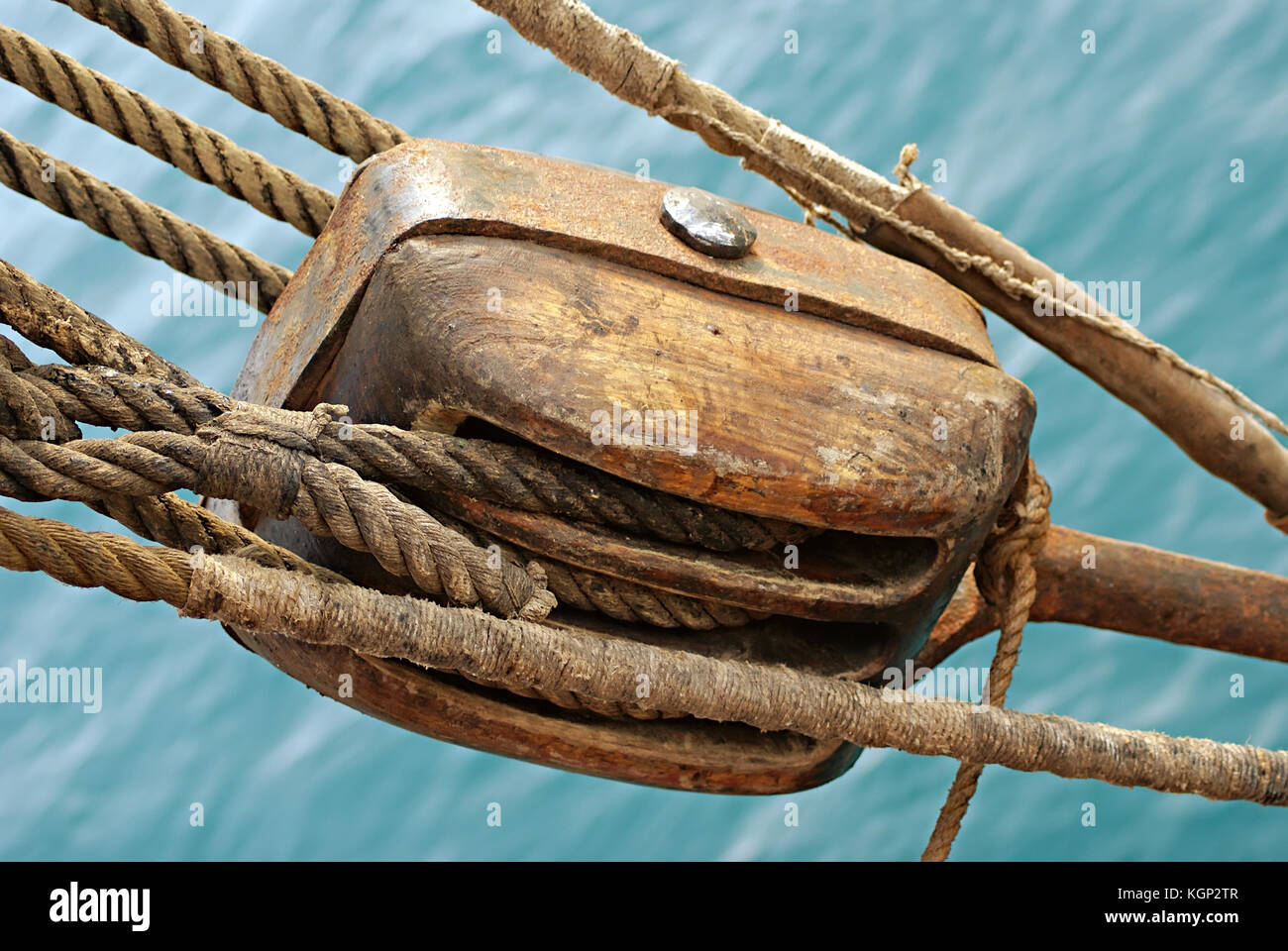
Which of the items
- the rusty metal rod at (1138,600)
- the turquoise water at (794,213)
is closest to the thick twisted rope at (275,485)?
the rusty metal rod at (1138,600)

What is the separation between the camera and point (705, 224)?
1.49m

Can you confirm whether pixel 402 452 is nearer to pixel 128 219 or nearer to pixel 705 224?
pixel 705 224

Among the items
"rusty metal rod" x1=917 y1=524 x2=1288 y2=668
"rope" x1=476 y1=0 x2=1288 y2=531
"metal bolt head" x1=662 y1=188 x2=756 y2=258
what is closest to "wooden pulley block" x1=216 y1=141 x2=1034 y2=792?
"metal bolt head" x1=662 y1=188 x2=756 y2=258

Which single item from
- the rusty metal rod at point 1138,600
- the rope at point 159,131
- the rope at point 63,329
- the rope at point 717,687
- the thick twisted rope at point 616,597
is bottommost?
the rope at point 717,687

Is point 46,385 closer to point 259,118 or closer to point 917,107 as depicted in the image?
point 259,118

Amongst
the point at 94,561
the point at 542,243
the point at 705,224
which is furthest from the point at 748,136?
the point at 94,561

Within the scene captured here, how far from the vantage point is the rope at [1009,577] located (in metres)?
1.66

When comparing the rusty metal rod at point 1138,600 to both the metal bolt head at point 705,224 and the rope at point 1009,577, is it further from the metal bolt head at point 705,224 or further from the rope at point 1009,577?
the metal bolt head at point 705,224

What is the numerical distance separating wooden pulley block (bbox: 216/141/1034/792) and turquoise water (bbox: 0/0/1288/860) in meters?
1.75

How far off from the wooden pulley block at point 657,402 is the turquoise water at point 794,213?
175cm

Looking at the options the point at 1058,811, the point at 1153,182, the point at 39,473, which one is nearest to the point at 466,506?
the point at 39,473

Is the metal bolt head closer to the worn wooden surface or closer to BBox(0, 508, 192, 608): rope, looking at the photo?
the worn wooden surface

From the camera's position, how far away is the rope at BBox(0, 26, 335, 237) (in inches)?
66.1

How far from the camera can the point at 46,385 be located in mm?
1255
